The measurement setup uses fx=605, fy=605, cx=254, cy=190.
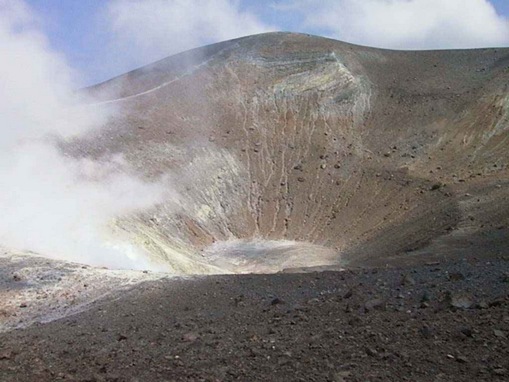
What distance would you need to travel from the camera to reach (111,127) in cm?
3033

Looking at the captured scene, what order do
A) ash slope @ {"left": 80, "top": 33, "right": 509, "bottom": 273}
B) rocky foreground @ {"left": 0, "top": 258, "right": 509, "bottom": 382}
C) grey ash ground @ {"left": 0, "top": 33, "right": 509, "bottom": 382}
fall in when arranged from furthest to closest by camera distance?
ash slope @ {"left": 80, "top": 33, "right": 509, "bottom": 273} → grey ash ground @ {"left": 0, "top": 33, "right": 509, "bottom": 382} → rocky foreground @ {"left": 0, "top": 258, "right": 509, "bottom": 382}

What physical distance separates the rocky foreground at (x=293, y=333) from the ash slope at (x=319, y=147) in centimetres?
687

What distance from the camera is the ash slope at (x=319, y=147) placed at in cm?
2348

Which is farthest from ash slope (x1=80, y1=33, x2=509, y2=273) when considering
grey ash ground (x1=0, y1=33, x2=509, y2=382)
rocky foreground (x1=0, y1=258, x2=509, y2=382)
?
rocky foreground (x1=0, y1=258, x2=509, y2=382)

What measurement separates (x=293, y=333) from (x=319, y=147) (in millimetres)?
25000

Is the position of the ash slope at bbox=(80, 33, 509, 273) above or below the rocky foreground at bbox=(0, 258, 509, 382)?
above

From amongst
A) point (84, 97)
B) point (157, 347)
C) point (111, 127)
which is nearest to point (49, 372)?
point (157, 347)

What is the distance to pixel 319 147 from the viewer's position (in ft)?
108

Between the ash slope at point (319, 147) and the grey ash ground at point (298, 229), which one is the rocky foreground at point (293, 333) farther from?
A: the ash slope at point (319, 147)

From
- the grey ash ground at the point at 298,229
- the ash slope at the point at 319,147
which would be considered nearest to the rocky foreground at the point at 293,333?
the grey ash ground at the point at 298,229

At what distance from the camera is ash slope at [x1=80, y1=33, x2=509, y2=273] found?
23484 millimetres

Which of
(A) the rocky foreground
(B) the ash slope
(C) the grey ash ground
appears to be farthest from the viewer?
(B) the ash slope

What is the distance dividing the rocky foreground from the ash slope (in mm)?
6872

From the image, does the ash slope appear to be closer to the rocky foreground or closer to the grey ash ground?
the grey ash ground
